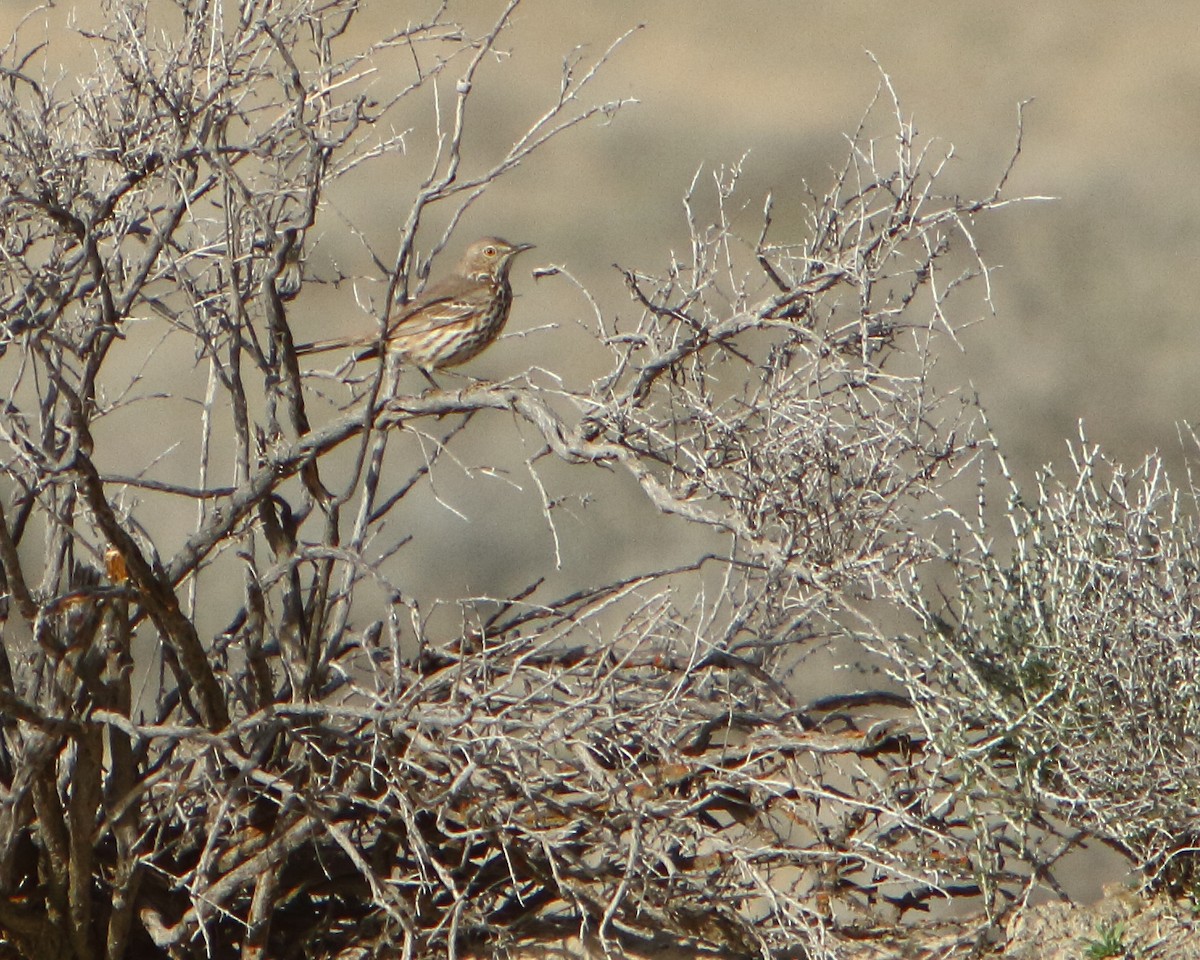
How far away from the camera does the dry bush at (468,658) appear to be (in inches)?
155

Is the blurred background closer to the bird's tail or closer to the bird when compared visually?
the bird

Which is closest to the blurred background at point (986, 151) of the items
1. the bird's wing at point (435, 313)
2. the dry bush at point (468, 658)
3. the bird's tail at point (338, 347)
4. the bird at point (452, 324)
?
the bird at point (452, 324)

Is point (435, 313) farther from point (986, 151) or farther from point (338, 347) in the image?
point (986, 151)

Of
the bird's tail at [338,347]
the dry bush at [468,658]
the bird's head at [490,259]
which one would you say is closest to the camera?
the dry bush at [468,658]

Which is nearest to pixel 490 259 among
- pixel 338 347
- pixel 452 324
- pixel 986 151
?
pixel 452 324

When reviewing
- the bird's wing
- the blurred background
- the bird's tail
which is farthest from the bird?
the blurred background

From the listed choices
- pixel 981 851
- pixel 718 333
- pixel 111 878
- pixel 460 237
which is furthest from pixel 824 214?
pixel 460 237

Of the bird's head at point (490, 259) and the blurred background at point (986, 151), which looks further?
the blurred background at point (986, 151)

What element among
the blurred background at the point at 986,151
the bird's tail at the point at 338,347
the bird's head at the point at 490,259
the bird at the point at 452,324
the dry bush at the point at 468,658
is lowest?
the dry bush at the point at 468,658

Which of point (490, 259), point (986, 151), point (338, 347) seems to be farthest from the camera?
point (986, 151)

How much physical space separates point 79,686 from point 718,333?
1.74 m

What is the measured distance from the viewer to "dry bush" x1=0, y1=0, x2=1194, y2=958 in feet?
12.9

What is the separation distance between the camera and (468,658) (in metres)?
3.81

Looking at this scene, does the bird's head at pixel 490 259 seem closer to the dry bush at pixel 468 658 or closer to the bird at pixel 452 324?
the bird at pixel 452 324
